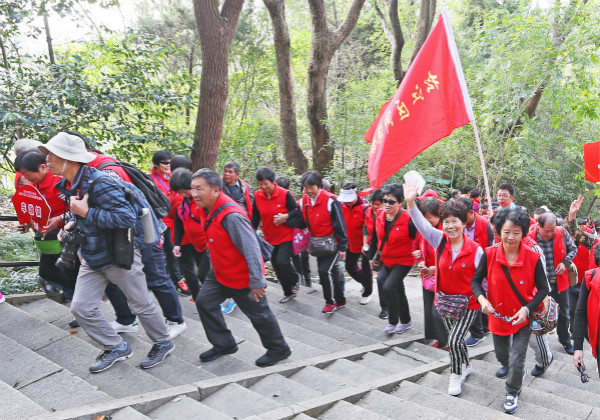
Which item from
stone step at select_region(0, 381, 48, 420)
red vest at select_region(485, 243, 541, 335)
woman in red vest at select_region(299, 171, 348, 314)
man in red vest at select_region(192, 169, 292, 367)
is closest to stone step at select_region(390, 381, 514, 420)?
red vest at select_region(485, 243, 541, 335)

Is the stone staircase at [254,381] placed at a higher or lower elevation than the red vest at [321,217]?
lower

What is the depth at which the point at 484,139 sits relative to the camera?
15.9 meters

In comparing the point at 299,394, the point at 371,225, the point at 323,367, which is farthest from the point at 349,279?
the point at 299,394

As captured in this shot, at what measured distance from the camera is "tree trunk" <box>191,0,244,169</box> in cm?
844

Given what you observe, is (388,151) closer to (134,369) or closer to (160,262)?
(160,262)

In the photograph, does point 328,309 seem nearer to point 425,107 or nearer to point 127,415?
point 425,107

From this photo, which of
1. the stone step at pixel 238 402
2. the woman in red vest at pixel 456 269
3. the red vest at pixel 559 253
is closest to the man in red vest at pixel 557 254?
the red vest at pixel 559 253

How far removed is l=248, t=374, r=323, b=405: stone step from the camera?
1.91 metres

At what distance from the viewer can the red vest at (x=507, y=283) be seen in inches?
171

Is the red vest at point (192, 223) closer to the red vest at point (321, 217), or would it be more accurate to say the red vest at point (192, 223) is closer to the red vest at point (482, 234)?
the red vest at point (321, 217)

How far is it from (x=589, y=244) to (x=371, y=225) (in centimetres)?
317

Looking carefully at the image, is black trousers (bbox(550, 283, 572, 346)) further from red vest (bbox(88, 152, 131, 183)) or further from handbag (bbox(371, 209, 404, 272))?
red vest (bbox(88, 152, 131, 183))

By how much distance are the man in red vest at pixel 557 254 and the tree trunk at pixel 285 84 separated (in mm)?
8432

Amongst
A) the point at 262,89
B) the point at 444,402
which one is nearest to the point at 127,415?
the point at 444,402
